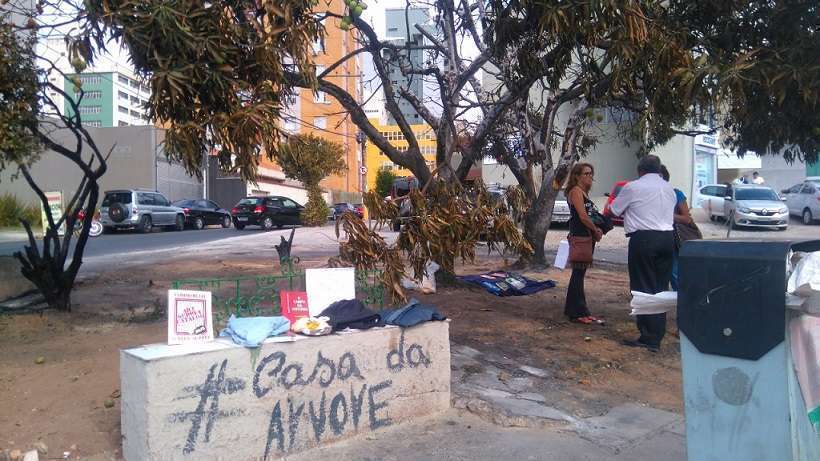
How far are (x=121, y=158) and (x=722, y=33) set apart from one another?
117 ft

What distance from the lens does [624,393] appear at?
5.59 meters

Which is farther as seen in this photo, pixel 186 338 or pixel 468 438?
pixel 468 438

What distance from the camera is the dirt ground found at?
15.6ft

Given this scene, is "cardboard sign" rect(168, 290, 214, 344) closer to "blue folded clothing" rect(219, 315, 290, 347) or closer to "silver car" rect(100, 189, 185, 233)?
"blue folded clothing" rect(219, 315, 290, 347)

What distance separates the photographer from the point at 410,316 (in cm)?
500

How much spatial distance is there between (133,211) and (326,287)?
76.8 ft

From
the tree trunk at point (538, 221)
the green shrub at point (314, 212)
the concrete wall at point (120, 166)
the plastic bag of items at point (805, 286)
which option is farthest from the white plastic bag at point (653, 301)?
the concrete wall at point (120, 166)

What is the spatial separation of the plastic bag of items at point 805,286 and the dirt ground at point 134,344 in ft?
9.04

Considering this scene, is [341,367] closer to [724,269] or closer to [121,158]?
[724,269]

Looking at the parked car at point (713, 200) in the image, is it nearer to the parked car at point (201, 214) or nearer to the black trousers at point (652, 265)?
the black trousers at point (652, 265)

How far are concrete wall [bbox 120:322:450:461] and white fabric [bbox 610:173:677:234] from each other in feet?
8.14

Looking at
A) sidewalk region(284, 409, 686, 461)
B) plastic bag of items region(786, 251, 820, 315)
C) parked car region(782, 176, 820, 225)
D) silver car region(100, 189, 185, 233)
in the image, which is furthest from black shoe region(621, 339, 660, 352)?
silver car region(100, 189, 185, 233)

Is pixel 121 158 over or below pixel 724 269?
over

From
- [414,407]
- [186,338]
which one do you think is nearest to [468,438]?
[414,407]
